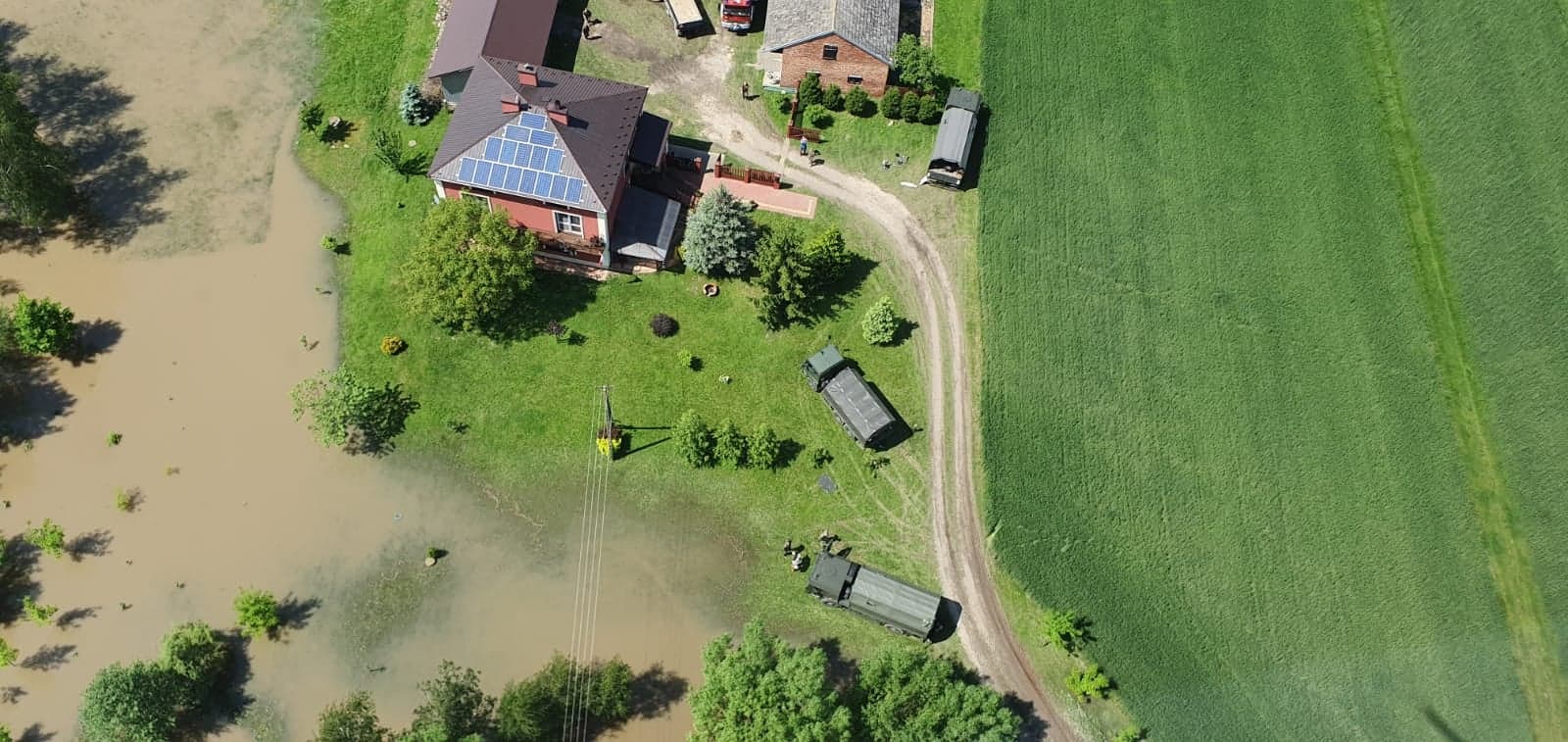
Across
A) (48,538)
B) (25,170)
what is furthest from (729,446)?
(25,170)

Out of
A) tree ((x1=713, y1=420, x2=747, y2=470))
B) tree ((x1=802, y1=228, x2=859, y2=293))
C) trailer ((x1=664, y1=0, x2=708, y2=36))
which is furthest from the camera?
trailer ((x1=664, y1=0, x2=708, y2=36))

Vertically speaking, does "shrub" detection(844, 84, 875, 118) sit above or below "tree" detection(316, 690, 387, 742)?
above

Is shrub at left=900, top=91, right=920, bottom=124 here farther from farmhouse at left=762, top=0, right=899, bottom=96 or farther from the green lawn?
the green lawn

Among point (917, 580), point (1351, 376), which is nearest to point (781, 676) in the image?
point (917, 580)

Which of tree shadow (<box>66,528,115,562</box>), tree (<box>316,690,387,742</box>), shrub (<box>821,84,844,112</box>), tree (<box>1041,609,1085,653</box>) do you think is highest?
shrub (<box>821,84,844,112</box>)

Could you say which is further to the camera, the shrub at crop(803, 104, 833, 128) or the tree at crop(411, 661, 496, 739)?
the shrub at crop(803, 104, 833, 128)

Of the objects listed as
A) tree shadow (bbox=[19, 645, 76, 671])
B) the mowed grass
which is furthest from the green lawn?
tree shadow (bbox=[19, 645, 76, 671])
